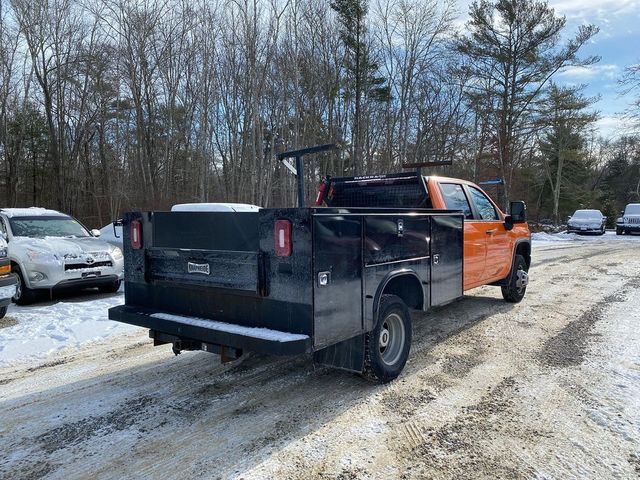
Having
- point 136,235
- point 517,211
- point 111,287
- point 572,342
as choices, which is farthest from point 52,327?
point 517,211

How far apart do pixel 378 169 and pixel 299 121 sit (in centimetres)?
592

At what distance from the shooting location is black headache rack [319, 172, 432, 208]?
581 cm

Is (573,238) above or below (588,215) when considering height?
below

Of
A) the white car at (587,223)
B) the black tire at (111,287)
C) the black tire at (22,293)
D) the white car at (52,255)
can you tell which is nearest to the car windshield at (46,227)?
the white car at (52,255)

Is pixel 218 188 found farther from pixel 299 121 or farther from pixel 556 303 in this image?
pixel 556 303

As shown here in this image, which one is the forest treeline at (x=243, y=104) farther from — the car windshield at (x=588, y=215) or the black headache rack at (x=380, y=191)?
the black headache rack at (x=380, y=191)

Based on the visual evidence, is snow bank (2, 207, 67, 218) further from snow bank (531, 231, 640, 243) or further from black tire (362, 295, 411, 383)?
snow bank (531, 231, 640, 243)

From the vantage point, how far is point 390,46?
28781mm

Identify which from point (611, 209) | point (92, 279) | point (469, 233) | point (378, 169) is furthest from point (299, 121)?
point (611, 209)

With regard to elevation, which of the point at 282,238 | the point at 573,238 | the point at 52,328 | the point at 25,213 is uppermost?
the point at 25,213

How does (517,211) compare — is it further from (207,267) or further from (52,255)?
(52,255)

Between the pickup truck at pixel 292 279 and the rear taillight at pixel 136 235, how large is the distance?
0.01 meters

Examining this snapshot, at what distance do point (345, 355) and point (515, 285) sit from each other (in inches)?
191

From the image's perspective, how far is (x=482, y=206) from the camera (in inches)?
275
